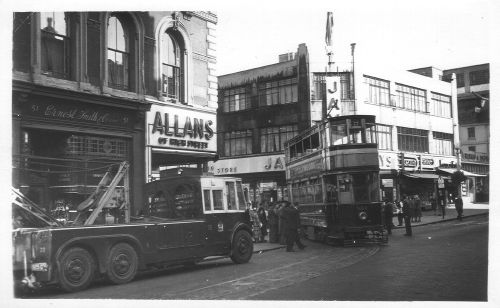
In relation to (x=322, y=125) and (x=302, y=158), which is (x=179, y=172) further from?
(x=302, y=158)

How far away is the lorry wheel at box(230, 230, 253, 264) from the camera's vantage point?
13.2 m

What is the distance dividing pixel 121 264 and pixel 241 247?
13.0 feet

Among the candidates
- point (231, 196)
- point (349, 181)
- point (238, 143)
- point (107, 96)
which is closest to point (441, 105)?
point (238, 143)

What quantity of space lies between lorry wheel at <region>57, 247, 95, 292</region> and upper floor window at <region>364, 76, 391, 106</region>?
94.6 feet

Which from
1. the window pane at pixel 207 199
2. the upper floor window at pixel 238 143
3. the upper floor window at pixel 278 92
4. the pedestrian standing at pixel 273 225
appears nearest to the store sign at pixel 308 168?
the pedestrian standing at pixel 273 225

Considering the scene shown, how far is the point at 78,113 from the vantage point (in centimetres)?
1425

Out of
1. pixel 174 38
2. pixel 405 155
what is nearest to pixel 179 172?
pixel 174 38

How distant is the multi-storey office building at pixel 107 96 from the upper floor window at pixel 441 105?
58.9ft

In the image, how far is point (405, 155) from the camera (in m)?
34.1

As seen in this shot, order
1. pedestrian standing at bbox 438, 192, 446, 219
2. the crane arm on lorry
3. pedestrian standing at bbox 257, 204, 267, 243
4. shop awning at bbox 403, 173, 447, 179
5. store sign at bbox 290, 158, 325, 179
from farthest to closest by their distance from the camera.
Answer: shop awning at bbox 403, 173, 447, 179 < pedestrian standing at bbox 438, 192, 446, 219 < pedestrian standing at bbox 257, 204, 267, 243 < store sign at bbox 290, 158, 325, 179 < the crane arm on lorry

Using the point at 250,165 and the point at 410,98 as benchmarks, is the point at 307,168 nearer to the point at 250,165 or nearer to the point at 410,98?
the point at 250,165

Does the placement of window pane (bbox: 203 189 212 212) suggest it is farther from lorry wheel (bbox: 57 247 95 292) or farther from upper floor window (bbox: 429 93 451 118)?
upper floor window (bbox: 429 93 451 118)

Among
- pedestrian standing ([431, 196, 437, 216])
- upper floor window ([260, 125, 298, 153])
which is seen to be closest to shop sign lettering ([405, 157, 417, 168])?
pedestrian standing ([431, 196, 437, 216])

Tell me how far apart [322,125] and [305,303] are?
1034 centimetres
